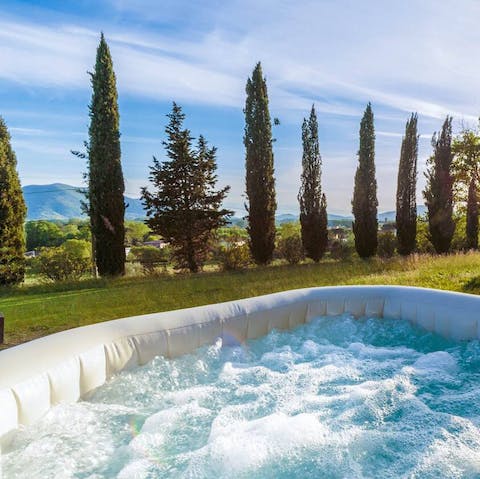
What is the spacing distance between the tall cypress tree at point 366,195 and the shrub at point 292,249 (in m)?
2.19

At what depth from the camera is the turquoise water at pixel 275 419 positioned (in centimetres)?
238

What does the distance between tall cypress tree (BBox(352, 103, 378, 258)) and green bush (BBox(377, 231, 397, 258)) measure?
1.41 metres

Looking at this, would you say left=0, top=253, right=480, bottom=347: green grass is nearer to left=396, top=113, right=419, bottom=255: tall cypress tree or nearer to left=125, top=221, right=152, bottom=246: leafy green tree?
left=125, top=221, right=152, bottom=246: leafy green tree

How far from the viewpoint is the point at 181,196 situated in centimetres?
1230

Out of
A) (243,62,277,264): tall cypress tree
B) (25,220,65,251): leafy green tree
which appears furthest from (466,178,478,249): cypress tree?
(25,220,65,251): leafy green tree

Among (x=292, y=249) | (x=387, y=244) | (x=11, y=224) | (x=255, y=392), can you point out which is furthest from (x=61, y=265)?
(x=387, y=244)

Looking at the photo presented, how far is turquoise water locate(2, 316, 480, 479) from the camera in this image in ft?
7.80

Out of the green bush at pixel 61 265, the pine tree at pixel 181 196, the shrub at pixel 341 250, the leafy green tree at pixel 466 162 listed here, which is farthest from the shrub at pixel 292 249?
the leafy green tree at pixel 466 162

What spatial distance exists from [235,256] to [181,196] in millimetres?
2469

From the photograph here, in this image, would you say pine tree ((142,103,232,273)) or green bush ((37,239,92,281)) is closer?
pine tree ((142,103,232,273))

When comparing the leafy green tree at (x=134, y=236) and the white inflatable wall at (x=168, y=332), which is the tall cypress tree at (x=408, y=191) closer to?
the leafy green tree at (x=134, y=236)

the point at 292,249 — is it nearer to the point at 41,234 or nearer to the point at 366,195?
the point at 366,195

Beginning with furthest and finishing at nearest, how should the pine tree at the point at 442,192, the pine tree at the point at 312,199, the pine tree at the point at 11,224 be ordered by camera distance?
the pine tree at the point at 442,192
the pine tree at the point at 312,199
the pine tree at the point at 11,224

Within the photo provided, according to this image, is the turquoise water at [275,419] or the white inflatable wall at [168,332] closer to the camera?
the turquoise water at [275,419]
